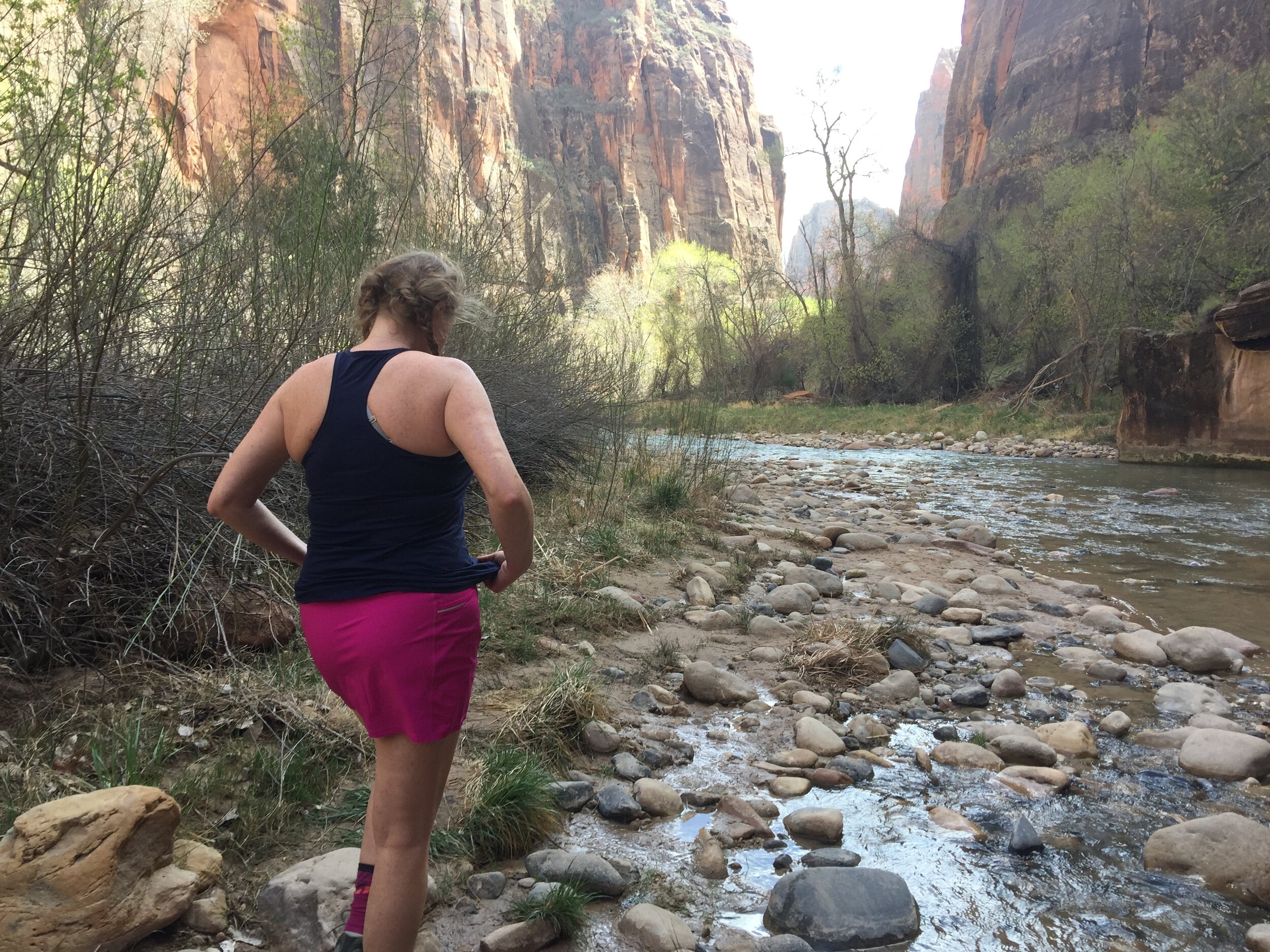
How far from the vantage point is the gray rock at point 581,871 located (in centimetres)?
243

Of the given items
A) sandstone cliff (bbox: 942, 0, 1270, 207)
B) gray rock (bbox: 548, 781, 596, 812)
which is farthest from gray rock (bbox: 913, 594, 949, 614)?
sandstone cliff (bbox: 942, 0, 1270, 207)

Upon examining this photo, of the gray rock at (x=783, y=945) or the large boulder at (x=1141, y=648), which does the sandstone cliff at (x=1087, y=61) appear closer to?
the large boulder at (x=1141, y=648)

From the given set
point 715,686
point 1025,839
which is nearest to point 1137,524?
point 715,686

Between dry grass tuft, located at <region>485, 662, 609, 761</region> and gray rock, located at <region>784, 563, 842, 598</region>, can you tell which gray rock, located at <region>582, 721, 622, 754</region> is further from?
gray rock, located at <region>784, 563, 842, 598</region>

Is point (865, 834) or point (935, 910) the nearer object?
point (935, 910)

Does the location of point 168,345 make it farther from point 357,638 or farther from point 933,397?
point 933,397

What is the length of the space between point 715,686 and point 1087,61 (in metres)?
51.7

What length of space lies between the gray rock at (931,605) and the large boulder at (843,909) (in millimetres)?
3678

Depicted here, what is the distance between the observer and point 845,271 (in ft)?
102

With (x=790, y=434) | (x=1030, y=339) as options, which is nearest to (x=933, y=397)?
(x=1030, y=339)

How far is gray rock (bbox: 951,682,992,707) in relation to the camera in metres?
4.17

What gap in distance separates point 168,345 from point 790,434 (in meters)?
22.2

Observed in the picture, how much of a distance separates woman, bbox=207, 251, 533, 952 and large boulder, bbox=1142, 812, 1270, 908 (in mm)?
2312

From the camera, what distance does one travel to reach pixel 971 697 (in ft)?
13.8
